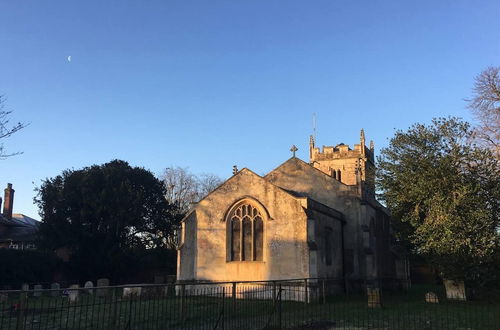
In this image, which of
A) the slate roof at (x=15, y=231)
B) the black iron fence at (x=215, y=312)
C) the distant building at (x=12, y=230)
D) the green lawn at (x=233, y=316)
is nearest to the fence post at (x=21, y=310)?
the black iron fence at (x=215, y=312)

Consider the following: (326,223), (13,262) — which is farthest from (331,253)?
(13,262)

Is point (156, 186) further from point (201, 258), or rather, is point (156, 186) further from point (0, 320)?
point (0, 320)

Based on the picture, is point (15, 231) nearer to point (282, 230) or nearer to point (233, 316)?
point (282, 230)

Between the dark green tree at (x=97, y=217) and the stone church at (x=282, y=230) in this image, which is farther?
the dark green tree at (x=97, y=217)

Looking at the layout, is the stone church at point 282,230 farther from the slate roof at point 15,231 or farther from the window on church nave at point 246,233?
the slate roof at point 15,231

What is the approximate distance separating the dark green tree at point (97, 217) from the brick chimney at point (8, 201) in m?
13.5

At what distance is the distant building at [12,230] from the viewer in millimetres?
45938

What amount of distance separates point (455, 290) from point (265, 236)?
9.94m

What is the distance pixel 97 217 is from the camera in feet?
124

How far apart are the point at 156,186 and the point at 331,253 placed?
68.8ft

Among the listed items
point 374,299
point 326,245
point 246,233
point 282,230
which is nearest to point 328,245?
point 326,245

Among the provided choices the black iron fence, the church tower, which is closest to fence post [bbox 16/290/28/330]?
the black iron fence

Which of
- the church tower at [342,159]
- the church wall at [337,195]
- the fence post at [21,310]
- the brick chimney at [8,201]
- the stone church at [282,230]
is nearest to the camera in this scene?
the fence post at [21,310]

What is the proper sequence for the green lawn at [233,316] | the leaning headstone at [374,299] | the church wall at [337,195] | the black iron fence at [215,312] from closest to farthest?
the black iron fence at [215,312] → the green lawn at [233,316] → the leaning headstone at [374,299] → the church wall at [337,195]
